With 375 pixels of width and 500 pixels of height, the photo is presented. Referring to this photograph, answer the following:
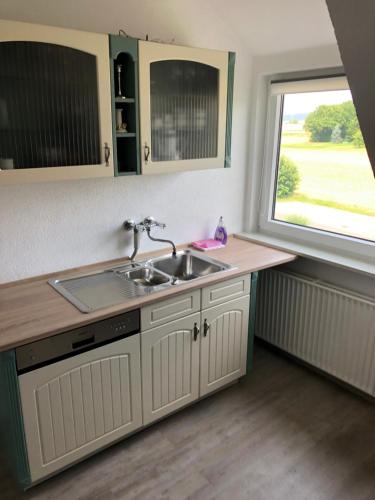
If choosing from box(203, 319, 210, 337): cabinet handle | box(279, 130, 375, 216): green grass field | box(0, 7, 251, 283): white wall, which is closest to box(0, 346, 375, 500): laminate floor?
box(203, 319, 210, 337): cabinet handle

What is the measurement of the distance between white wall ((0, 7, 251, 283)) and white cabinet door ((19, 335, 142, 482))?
629mm

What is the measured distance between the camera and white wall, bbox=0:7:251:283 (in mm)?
2139

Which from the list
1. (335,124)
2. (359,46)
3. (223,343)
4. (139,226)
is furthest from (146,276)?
(359,46)

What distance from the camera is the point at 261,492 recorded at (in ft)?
6.48

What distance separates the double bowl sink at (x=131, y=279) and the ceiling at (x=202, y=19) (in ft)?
4.20

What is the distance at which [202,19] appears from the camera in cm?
250

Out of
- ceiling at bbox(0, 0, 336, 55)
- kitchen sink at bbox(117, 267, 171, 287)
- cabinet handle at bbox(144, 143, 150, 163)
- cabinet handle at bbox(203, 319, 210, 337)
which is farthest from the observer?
kitchen sink at bbox(117, 267, 171, 287)

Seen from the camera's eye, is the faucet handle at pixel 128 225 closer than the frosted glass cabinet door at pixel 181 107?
No

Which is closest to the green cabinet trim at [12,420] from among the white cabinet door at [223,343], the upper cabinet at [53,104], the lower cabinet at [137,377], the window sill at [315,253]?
the lower cabinet at [137,377]

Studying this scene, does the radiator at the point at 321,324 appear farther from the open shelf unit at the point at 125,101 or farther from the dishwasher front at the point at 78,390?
the open shelf unit at the point at 125,101

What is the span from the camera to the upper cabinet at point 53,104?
Answer: 5.52 ft

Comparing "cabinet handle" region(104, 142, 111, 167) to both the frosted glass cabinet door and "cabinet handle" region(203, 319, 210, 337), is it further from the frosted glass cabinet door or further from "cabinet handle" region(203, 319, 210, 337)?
"cabinet handle" region(203, 319, 210, 337)

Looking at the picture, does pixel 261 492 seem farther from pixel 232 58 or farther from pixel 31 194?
pixel 232 58

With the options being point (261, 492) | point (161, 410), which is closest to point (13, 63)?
point (161, 410)
